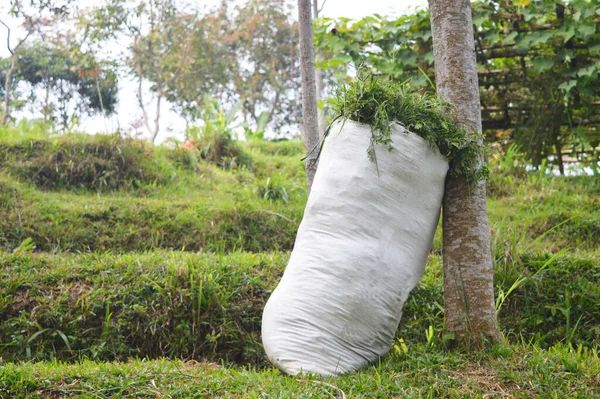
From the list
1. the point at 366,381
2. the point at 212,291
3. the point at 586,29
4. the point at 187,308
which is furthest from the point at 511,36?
the point at 366,381

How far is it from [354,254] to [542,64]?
482 centimetres

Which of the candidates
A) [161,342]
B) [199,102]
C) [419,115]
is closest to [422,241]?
[419,115]

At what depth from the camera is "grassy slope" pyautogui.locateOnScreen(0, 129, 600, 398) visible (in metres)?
2.62

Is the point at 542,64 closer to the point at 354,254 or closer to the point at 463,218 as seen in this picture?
the point at 463,218

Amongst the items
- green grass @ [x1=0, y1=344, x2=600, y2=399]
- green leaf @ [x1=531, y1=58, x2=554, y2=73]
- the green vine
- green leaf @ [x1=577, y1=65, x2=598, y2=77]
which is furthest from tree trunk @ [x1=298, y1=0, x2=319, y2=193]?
green leaf @ [x1=577, y1=65, x2=598, y2=77]

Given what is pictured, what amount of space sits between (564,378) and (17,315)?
3297 mm

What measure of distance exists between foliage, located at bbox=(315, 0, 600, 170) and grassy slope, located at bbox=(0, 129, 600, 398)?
2.44 feet

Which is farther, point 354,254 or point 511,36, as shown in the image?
point 511,36

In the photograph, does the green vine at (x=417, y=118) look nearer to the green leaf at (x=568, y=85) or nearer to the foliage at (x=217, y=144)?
the green leaf at (x=568, y=85)

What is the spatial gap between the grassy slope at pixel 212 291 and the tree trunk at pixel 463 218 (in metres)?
0.18

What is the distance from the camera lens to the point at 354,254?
279 cm

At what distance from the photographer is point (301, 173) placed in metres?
7.72

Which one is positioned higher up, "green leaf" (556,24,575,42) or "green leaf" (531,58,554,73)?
"green leaf" (556,24,575,42)

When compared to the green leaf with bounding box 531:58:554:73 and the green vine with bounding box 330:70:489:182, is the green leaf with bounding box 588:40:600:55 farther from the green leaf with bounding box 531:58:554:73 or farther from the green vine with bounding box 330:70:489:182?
the green vine with bounding box 330:70:489:182
